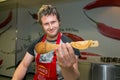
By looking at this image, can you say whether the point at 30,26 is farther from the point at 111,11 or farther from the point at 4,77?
the point at 111,11

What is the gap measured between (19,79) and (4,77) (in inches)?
189

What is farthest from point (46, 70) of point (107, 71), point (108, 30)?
point (108, 30)

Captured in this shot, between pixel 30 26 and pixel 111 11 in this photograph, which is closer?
pixel 111 11

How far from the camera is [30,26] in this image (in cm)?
536

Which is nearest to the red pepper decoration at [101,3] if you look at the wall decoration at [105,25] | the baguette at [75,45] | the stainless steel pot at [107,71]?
the wall decoration at [105,25]

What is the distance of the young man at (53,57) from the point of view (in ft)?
2.97

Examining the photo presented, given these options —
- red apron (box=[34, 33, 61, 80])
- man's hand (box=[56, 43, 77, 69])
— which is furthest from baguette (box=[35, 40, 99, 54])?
red apron (box=[34, 33, 61, 80])

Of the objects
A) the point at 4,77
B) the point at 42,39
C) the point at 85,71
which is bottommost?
the point at 4,77

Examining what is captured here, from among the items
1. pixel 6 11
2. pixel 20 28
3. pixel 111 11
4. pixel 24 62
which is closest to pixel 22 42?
pixel 20 28

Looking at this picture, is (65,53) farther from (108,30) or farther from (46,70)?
(108,30)

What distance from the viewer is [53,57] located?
122 centimetres

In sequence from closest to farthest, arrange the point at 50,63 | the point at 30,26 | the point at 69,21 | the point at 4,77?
the point at 50,63, the point at 69,21, the point at 30,26, the point at 4,77

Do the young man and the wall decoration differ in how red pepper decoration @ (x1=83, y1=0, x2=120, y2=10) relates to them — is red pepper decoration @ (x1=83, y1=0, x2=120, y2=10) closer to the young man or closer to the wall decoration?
the wall decoration

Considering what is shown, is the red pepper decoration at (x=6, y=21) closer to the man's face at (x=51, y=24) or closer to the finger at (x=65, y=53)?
the man's face at (x=51, y=24)
